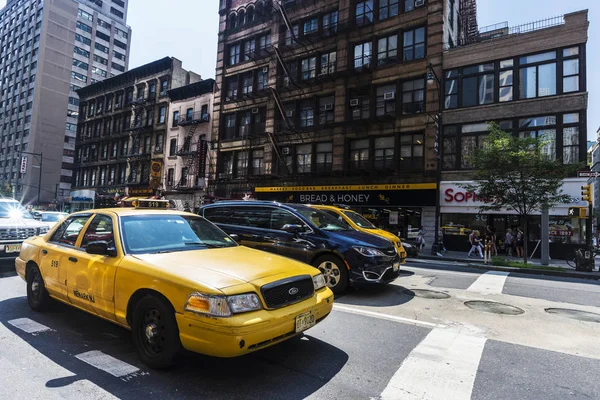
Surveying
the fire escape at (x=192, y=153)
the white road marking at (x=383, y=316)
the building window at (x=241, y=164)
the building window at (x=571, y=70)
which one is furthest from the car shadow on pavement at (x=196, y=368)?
the fire escape at (x=192, y=153)

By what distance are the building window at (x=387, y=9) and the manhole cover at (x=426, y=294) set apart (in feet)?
72.5

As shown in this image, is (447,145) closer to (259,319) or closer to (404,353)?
(404,353)

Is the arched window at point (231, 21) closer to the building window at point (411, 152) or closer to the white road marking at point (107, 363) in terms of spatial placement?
the building window at point (411, 152)

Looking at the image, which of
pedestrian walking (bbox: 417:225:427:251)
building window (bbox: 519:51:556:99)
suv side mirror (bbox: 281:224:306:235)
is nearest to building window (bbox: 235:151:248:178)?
pedestrian walking (bbox: 417:225:427:251)

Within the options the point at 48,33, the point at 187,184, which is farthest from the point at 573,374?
the point at 48,33

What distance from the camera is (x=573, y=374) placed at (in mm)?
3707

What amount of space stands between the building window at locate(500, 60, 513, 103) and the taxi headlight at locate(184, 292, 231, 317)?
22.0 metres

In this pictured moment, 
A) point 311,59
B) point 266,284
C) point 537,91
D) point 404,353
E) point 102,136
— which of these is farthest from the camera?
point 102,136

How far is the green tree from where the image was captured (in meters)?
13.8

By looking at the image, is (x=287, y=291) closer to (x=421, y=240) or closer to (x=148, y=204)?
(x=148, y=204)

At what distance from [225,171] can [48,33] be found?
60537 millimetres

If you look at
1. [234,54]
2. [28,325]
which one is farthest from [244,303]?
[234,54]

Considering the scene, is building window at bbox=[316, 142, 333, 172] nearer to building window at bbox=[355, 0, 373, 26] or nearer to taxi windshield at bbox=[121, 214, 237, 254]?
building window at bbox=[355, 0, 373, 26]

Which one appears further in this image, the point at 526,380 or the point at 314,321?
the point at 314,321
